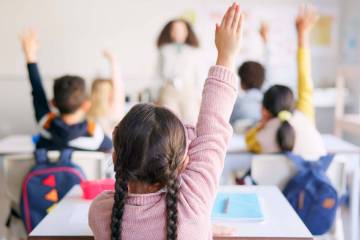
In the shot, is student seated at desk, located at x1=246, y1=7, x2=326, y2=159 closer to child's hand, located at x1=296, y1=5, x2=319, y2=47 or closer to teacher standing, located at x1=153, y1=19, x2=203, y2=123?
child's hand, located at x1=296, y1=5, x2=319, y2=47

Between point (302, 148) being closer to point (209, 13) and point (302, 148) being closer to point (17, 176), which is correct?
point (17, 176)

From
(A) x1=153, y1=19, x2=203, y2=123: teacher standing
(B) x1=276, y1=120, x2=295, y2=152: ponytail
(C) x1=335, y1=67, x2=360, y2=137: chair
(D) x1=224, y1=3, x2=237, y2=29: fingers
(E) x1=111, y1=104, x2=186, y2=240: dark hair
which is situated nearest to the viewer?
Answer: (E) x1=111, y1=104, x2=186, y2=240: dark hair

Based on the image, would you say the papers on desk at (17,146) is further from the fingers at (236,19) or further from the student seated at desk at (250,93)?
the fingers at (236,19)

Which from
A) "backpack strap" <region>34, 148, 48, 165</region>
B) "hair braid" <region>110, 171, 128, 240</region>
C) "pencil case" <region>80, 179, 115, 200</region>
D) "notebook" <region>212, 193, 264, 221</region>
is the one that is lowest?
"notebook" <region>212, 193, 264, 221</region>

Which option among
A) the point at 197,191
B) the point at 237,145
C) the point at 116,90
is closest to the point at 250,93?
the point at 237,145

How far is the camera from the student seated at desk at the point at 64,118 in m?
2.12

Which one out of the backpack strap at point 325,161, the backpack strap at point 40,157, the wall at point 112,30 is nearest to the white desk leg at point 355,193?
the backpack strap at point 325,161

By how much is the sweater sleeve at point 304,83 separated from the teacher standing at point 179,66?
1.16 meters

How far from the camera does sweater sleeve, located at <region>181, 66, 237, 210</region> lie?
101cm

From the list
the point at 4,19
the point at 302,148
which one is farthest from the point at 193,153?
the point at 4,19

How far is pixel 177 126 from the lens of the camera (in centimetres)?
98

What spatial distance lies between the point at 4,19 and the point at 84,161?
331 cm

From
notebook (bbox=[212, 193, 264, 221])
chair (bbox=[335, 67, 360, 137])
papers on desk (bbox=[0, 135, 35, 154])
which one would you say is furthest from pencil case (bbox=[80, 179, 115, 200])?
chair (bbox=[335, 67, 360, 137])

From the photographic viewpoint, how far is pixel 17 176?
6.74 feet
